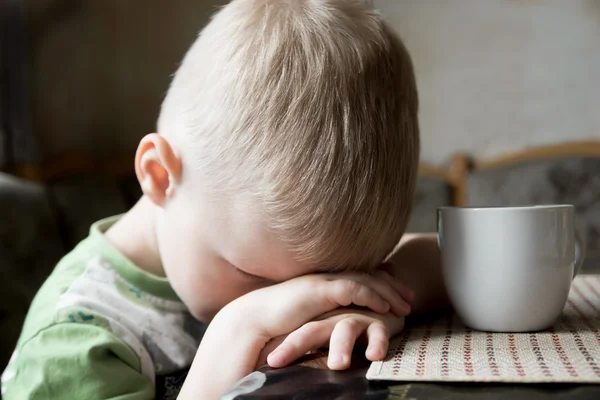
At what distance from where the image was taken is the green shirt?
0.68 metres

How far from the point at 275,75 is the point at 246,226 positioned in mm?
162

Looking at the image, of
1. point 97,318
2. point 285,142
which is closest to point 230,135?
point 285,142

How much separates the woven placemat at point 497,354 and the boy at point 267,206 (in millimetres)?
34

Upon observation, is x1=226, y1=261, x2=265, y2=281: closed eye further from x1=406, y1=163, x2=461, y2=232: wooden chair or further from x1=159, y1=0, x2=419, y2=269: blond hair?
x1=406, y1=163, x2=461, y2=232: wooden chair

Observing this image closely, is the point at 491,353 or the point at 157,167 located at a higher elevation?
the point at 157,167

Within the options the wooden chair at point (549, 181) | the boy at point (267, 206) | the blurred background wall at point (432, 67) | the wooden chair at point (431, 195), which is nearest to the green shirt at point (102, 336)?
the boy at point (267, 206)

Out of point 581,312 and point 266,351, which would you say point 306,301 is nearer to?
point 266,351

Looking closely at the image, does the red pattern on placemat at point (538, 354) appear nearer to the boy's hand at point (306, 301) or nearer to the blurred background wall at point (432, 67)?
the boy's hand at point (306, 301)

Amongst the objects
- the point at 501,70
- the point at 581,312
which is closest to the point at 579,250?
the point at 581,312

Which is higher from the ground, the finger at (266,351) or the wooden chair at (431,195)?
the finger at (266,351)

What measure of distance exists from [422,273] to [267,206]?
28 centimetres

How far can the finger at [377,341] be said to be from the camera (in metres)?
0.51

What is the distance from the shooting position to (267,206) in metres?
0.64

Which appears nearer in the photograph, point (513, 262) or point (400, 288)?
point (513, 262)
